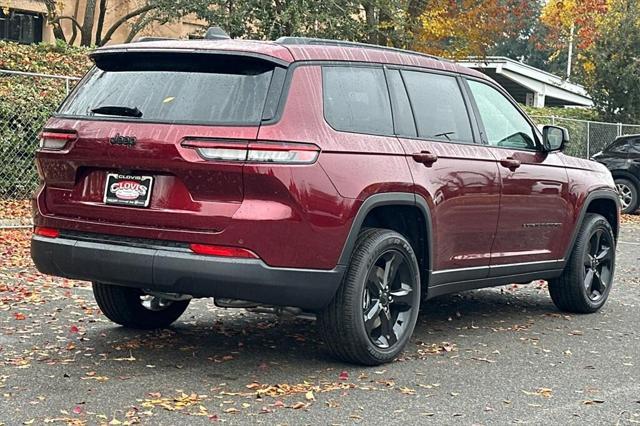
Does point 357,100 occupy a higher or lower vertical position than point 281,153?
higher

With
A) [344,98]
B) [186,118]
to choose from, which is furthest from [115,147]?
[344,98]

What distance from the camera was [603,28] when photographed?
29.5 m

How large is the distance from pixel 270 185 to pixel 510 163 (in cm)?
245

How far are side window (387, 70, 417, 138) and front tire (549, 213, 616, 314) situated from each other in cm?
240

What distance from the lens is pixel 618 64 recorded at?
2894cm

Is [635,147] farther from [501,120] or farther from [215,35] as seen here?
[215,35]

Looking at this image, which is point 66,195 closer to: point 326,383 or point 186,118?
point 186,118

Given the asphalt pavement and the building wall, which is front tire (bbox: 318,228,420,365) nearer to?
the asphalt pavement

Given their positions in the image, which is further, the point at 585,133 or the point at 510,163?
the point at 585,133

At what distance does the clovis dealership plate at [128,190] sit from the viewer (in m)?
5.74

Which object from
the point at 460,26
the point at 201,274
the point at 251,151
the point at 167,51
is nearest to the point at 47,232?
the point at 201,274

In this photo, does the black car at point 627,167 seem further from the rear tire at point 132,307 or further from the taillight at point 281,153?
the taillight at point 281,153

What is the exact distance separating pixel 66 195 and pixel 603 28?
25.8m

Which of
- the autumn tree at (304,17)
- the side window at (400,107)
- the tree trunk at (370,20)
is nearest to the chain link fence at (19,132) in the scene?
the autumn tree at (304,17)
